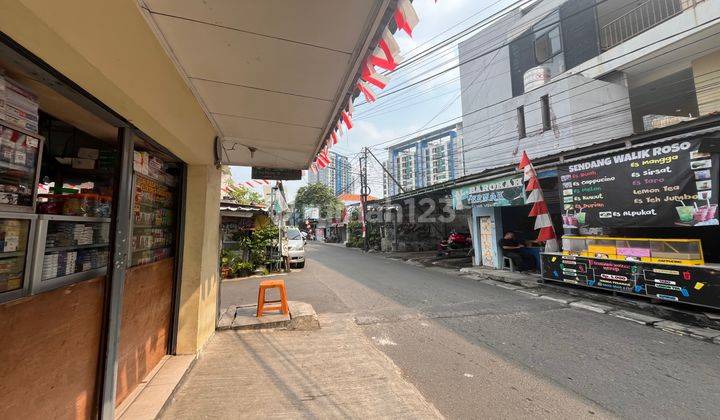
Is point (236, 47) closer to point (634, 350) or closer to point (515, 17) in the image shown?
point (634, 350)

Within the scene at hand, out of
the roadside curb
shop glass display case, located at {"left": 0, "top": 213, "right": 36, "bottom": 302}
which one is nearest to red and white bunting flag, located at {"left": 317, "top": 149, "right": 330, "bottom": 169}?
shop glass display case, located at {"left": 0, "top": 213, "right": 36, "bottom": 302}

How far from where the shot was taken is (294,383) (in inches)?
130

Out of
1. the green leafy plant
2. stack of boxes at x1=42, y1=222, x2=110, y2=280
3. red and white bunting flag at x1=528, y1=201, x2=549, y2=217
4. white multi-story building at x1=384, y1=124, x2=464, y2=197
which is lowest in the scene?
the green leafy plant

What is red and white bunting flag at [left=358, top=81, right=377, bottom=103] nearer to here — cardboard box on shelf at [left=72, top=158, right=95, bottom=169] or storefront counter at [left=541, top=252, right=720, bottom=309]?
cardboard box on shelf at [left=72, top=158, right=95, bottom=169]

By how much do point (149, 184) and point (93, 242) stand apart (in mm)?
974

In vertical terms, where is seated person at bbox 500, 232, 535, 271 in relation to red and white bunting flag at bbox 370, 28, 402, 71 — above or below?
below

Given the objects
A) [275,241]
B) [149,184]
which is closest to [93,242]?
[149,184]


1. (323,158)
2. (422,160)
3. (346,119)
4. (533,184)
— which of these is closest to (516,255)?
(533,184)

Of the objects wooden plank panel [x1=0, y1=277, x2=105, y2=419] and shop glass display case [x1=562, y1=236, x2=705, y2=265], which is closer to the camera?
wooden plank panel [x1=0, y1=277, x2=105, y2=419]

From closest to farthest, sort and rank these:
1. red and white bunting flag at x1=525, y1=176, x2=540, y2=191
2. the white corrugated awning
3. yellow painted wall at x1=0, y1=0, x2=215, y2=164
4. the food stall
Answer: yellow painted wall at x1=0, y1=0, x2=215, y2=164 → the white corrugated awning → the food stall → red and white bunting flag at x1=525, y1=176, x2=540, y2=191

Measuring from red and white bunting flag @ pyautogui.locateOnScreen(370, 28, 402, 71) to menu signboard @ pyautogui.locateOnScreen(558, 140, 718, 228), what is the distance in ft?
22.9

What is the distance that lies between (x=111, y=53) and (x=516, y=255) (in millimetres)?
11515

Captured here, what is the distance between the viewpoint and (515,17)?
17.0 metres

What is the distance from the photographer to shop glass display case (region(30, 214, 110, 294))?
6.14ft
